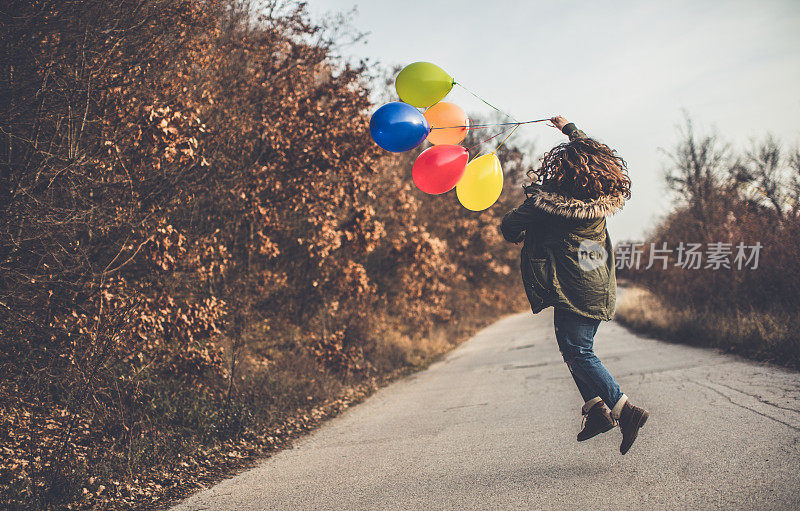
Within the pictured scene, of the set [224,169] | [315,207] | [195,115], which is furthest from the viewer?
[315,207]

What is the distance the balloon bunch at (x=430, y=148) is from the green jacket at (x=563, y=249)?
82 cm

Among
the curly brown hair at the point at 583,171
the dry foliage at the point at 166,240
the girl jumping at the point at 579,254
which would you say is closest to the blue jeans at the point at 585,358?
the girl jumping at the point at 579,254

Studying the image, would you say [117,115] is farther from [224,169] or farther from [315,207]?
[315,207]

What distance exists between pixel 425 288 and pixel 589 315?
11.6m

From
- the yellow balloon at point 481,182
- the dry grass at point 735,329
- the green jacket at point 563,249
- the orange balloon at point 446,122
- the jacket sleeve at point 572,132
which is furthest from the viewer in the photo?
the dry grass at point 735,329

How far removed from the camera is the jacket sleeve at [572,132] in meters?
4.07

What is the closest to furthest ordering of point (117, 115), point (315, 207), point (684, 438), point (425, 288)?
point (684, 438), point (117, 115), point (315, 207), point (425, 288)

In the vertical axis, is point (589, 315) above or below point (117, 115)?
below

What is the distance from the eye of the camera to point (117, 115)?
6.43m

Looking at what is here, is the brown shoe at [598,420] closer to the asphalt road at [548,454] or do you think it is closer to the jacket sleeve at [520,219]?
the asphalt road at [548,454]

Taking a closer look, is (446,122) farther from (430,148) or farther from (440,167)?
(440,167)

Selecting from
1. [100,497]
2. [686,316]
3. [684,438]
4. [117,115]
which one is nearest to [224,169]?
[117,115]

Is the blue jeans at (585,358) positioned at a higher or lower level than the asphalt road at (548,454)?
higher

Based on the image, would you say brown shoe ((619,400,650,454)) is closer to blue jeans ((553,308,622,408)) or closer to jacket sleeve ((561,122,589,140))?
blue jeans ((553,308,622,408))
